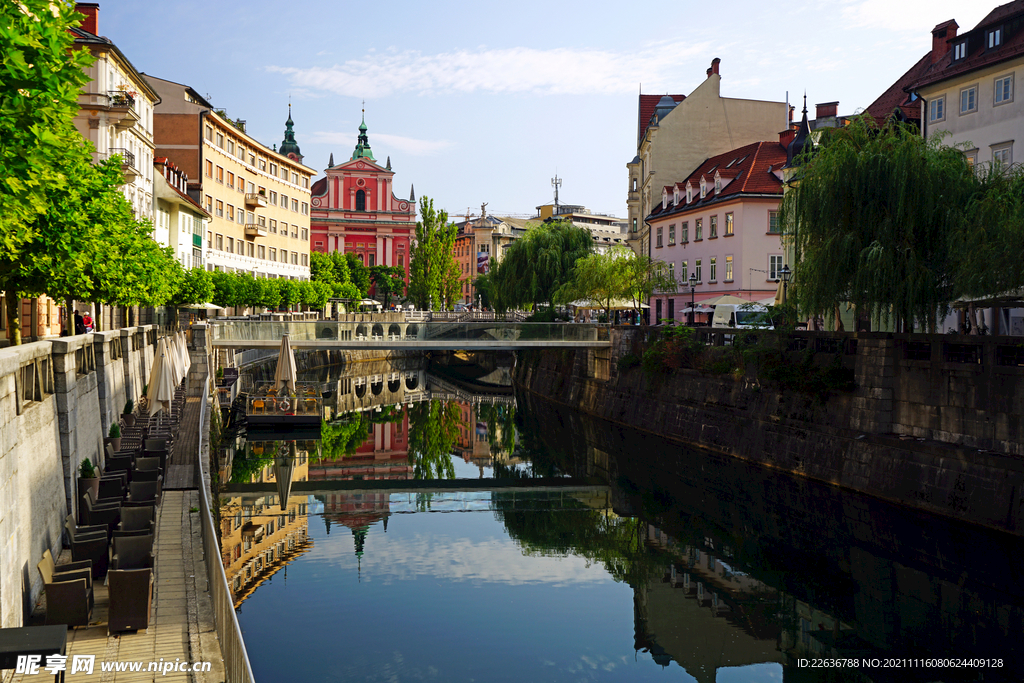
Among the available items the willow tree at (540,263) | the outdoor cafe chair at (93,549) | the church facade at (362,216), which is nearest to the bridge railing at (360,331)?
the willow tree at (540,263)

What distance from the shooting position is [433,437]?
41.8 meters

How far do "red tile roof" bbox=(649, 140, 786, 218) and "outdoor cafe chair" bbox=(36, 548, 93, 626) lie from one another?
143 feet

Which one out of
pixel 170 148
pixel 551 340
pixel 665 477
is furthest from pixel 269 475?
pixel 170 148

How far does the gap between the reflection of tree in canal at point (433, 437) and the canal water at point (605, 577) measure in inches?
36.1

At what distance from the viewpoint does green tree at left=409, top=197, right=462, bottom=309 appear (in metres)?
85.2

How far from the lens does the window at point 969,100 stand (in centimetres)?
3334

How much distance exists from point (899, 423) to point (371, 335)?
2213 cm

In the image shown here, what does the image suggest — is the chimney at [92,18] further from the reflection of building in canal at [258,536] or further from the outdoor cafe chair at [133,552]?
the outdoor cafe chair at [133,552]

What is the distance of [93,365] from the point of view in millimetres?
19344

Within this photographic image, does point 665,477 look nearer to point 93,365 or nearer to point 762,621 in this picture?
point 762,621

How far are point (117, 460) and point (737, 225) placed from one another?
39227mm

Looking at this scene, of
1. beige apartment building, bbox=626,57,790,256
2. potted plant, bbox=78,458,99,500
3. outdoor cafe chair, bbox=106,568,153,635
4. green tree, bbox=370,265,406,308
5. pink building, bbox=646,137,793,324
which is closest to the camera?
outdoor cafe chair, bbox=106,568,153,635

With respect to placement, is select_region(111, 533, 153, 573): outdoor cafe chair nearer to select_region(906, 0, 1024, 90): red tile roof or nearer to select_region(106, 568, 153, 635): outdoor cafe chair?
select_region(106, 568, 153, 635): outdoor cafe chair

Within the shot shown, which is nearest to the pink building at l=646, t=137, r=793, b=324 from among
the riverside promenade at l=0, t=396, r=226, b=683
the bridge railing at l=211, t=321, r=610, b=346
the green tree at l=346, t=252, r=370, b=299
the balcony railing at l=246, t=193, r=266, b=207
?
the bridge railing at l=211, t=321, r=610, b=346
